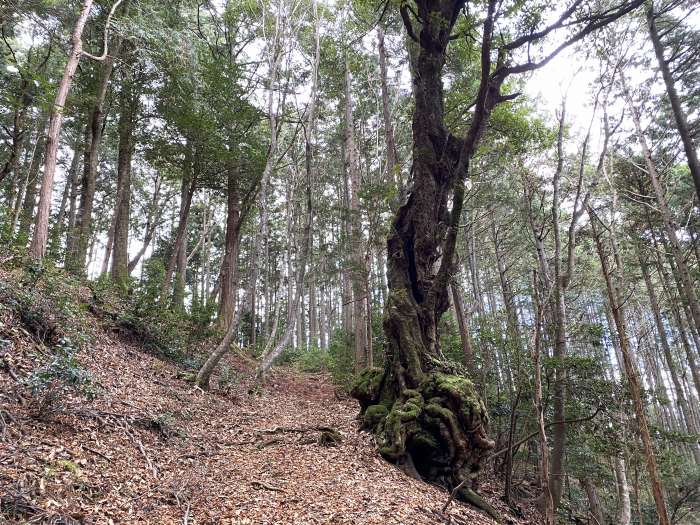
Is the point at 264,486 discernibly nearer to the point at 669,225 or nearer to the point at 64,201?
the point at 669,225

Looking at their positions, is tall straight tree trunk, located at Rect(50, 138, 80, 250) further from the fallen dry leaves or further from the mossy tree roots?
the mossy tree roots

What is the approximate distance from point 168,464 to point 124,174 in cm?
1015

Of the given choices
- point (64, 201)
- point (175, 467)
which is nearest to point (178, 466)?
point (175, 467)

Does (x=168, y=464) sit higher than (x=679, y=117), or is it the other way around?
(x=679, y=117)

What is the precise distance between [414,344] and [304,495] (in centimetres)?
306

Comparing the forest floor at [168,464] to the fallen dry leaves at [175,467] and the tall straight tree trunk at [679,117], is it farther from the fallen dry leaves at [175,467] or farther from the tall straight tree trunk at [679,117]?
the tall straight tree trunk at [679,117]

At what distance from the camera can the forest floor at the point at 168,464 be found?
3.14m

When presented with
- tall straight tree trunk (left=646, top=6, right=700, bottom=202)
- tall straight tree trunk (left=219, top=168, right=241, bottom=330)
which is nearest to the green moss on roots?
tall straight tree trunk (left=646, top=6, right=700, bottom=202)

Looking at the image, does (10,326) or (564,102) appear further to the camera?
(564,102)

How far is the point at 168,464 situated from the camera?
4.41 metres

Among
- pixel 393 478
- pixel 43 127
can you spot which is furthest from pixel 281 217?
pixel 393 478

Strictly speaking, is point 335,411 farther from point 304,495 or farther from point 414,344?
point 304,495

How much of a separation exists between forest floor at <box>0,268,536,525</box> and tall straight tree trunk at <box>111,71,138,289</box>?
15.6 feet

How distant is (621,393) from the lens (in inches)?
286
